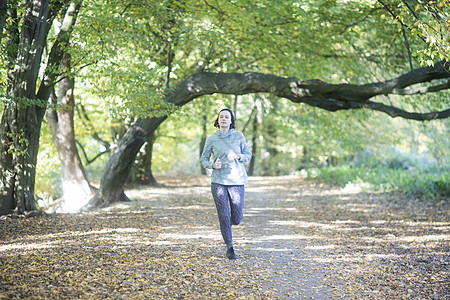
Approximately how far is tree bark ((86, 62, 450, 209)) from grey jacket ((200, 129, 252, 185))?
416 centimetres

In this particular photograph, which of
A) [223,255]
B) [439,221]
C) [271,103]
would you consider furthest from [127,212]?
[271,103]

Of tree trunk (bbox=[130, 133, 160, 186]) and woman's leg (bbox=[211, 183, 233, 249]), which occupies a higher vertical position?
tree trunk (bbox=[130, 133, 160, 186])

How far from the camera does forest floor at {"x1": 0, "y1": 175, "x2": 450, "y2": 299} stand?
167 inches

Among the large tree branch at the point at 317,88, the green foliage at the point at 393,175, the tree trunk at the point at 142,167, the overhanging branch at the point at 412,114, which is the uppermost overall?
the large tree branch at the point at 317,88

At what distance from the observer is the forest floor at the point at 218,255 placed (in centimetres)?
424

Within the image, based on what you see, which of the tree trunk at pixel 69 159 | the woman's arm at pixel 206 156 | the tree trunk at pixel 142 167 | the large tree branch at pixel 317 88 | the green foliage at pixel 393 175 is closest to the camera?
the woman's arm at pixel 206 156

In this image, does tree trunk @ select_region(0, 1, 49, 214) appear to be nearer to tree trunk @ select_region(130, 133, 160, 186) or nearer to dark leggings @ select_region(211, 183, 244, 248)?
dark leggings @ select_region(211, 183, 244, 248)

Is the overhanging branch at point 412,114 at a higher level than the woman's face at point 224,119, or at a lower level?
higher

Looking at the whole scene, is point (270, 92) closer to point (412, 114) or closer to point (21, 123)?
point (412, 114)

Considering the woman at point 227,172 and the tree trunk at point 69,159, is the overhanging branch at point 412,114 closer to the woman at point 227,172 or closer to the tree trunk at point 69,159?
the woman at point 227,172

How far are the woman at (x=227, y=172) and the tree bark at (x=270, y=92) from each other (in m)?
4.17

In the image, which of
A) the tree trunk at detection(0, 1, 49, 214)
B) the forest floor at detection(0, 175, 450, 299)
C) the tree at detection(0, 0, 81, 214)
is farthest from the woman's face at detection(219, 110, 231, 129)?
the tree trunk at detection(0, 1, 49, 214)

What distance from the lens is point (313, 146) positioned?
21281 millimetres

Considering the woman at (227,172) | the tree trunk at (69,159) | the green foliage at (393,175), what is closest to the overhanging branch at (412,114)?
the green foliage at (393,175)
